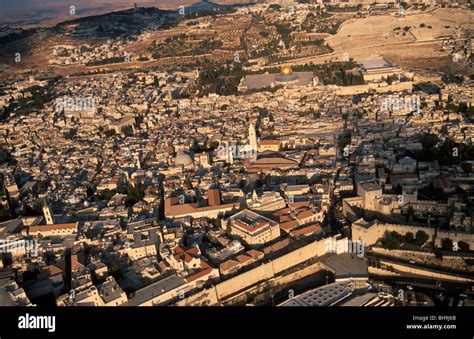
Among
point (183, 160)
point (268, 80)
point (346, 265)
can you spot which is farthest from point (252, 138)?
point (268, 80)

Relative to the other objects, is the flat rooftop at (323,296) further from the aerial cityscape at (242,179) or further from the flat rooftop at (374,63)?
the flat rooftop at (374,63)

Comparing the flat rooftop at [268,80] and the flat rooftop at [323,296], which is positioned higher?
the flat rooftop at [268,80]

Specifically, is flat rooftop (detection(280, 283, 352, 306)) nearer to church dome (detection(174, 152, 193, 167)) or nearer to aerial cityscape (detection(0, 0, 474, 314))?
aerial cityscape (detection(0, 0, 474, 314))

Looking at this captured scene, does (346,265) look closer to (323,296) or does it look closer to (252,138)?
(323,296)

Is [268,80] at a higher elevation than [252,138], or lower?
higher

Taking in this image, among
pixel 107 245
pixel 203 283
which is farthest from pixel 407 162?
pixel 107 245

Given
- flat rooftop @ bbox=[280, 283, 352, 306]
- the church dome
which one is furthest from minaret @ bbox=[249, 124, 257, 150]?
flat rooftop @ bbox=[280, 283, 352, 306]

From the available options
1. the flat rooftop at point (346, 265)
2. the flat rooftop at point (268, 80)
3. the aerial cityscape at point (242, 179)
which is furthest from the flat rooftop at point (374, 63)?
the flat rooftop at point (346, 265)
